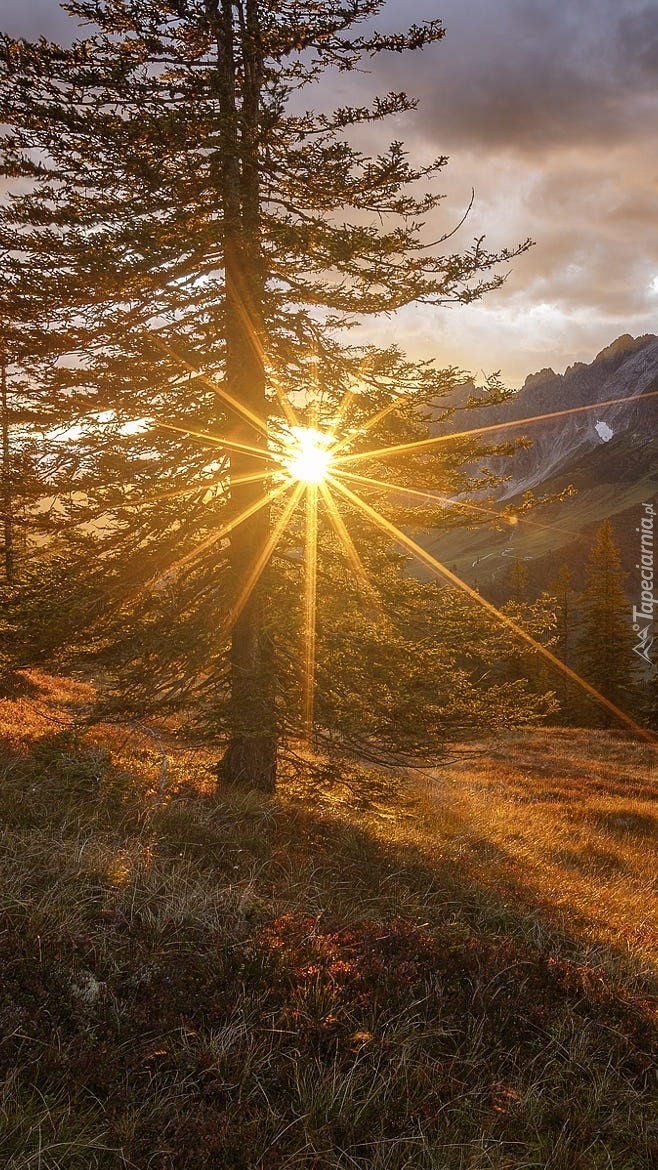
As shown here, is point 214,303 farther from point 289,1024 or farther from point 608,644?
point 608,644

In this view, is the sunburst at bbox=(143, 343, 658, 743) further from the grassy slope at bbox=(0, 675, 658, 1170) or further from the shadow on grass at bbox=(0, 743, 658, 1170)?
the shadow on grass at bbox=(0, 743, 658, 1170)

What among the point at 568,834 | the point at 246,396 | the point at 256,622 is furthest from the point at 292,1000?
the point at 568,834

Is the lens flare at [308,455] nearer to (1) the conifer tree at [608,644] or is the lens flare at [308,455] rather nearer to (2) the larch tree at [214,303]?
(2) the larch tree at [214,303]

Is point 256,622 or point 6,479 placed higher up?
point 6,479

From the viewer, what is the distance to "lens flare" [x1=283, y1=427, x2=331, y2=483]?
8266 millimetres

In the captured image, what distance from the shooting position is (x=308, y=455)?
834 cm

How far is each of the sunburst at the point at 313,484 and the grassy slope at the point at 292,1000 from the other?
8.29 feet

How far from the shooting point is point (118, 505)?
7969 millimetres

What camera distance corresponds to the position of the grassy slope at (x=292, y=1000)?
117 inches

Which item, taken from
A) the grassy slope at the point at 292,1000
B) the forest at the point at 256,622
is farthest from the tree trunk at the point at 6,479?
the grassy slope at the point at 292,1000

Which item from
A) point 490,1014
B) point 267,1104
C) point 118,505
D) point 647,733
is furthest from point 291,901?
point 647,733

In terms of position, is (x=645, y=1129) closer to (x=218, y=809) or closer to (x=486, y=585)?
(x=218, y=809)

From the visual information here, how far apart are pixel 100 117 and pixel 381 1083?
9.79 meters

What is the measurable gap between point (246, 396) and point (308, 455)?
1.23 meters
